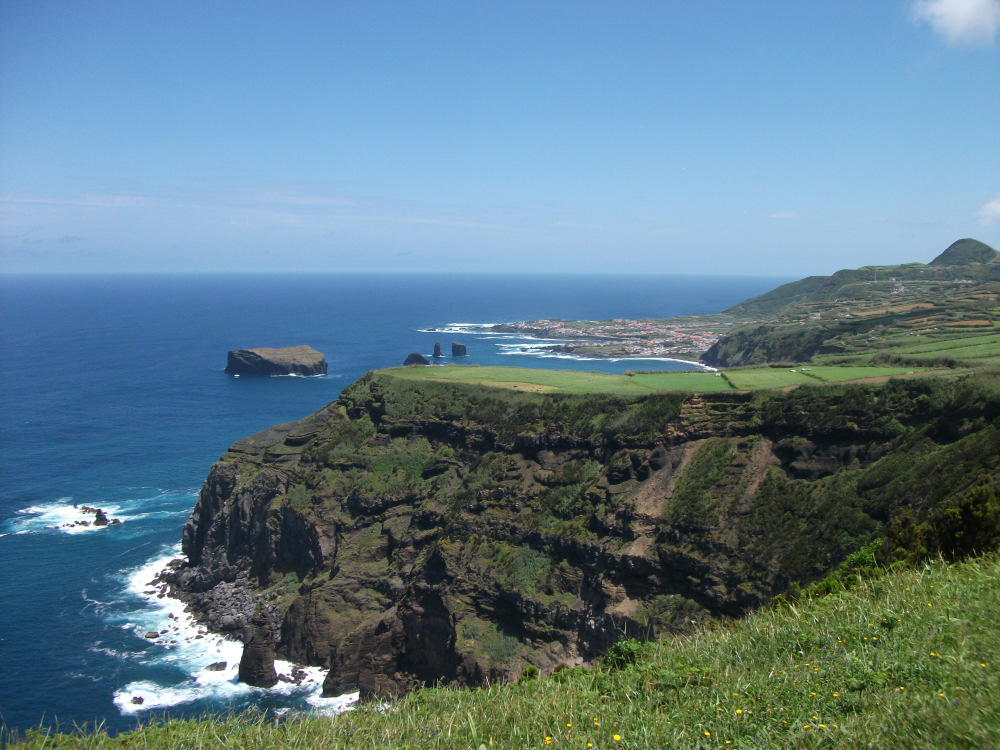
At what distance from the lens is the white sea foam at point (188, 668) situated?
138 feet

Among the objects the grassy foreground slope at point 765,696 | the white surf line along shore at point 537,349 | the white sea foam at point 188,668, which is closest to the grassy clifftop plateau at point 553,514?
the white sea foam at point 188,668

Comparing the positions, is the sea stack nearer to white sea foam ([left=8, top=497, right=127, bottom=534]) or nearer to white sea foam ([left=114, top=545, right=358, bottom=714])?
white sea foam ([left=114, top=545, right=358, bottom=714])

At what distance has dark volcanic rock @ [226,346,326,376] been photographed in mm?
133000

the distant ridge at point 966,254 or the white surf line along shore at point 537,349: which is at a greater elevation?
the distant ridge at point 966,254

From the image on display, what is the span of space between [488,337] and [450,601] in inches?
5680

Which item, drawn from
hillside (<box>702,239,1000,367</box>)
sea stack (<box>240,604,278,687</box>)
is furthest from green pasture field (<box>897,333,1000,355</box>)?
sea stack (<box>240,604,278,687</box>)

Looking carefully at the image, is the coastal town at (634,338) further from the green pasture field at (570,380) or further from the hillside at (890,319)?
the green pasture field at (570,380)

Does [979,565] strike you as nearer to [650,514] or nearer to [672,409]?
[650,514]

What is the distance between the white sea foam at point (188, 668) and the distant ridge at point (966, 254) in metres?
203

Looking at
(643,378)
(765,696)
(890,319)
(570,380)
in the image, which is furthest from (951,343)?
(765,696)

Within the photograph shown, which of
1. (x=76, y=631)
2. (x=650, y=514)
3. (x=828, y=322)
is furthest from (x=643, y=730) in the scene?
(x=828, y=322)

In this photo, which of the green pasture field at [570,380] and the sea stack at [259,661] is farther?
→ the green pasture field at [570,380]

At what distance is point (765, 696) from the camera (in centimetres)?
1121

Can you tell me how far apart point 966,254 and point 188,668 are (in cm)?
21930
